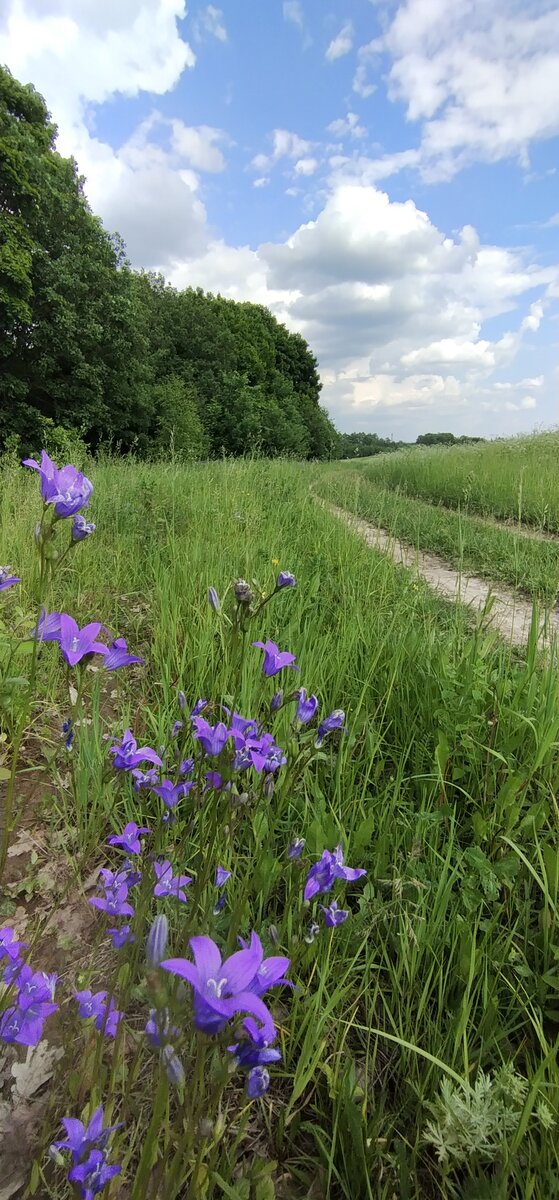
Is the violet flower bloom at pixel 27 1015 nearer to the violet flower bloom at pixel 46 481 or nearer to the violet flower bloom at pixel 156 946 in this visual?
the violet flower bloom at pixel 156 946

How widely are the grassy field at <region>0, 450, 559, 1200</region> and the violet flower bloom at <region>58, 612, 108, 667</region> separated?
0.28 meters

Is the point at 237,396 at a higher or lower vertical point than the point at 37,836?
higher

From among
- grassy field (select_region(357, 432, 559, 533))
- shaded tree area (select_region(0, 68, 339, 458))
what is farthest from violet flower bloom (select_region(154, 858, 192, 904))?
shaded tree area (select_region(0, 68, 339, 458))

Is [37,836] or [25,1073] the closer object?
[25,1073]

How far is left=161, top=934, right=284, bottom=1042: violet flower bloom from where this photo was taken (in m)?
0.56

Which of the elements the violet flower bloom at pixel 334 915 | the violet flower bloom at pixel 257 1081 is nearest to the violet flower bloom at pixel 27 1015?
the violet flower bloom at pixel 257 1081

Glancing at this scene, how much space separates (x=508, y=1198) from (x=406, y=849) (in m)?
→ 0.71

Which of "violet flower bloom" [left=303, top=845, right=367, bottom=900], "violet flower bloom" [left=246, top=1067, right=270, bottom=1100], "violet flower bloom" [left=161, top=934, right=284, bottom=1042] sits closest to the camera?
"violet flower bloom" [left=161, top=934, right=284, bottom=1042]

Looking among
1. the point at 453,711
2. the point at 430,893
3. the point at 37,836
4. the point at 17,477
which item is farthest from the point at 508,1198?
the point at 17,477

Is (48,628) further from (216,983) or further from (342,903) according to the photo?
(342,903)

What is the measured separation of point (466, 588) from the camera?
4.16 m

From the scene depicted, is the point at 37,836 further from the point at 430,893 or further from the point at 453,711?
the point at 453,711

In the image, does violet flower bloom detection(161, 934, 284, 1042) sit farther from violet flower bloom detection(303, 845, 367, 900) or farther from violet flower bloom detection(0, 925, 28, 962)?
violet flower bloom detection(0, 925, 28, 962)

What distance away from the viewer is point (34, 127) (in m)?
16.3
